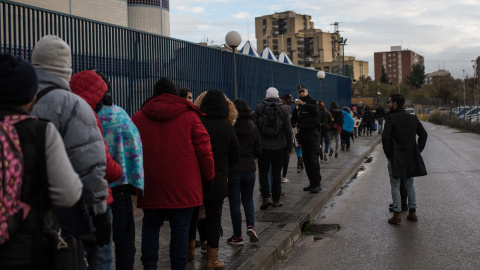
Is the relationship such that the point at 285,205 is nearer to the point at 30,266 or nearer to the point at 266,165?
the point at 266,165

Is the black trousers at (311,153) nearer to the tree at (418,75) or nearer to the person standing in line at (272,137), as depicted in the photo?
the person standing in line at (272,137)

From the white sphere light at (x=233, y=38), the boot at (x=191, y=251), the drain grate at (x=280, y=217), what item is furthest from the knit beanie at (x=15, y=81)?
the white sphere light at (x=233, y=38)

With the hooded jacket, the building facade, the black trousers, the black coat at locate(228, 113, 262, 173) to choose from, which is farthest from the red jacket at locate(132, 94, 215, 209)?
the building facade

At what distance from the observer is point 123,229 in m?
4.21

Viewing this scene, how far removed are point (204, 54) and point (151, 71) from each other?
2904mm

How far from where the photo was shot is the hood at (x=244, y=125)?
21.8 feet

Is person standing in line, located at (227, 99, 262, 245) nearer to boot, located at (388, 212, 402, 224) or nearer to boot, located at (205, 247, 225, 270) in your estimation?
boot, located at (205, 247, 225, 270)

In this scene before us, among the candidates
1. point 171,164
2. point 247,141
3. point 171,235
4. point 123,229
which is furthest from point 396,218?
point 123,229

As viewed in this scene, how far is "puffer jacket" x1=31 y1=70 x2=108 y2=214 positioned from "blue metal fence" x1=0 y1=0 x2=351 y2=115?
5039mm

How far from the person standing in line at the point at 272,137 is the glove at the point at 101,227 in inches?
195

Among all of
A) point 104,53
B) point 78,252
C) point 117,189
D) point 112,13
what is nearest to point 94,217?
point 78,252

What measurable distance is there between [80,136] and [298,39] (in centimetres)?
13649

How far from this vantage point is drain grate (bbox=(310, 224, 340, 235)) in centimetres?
747

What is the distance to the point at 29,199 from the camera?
2.47 m
